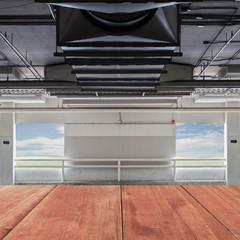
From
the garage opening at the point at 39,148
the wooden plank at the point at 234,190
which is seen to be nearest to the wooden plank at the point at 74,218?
the wooden plank at the point at 234,190

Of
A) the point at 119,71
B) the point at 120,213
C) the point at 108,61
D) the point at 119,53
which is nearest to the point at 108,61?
the point at 108,61

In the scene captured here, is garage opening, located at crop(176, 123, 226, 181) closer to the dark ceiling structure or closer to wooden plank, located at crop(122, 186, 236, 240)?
the dark ceiling structure

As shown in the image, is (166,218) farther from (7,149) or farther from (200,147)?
(7,149)

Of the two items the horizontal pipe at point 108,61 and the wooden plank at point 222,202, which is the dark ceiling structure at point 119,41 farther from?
the wooden plank at point 222,202

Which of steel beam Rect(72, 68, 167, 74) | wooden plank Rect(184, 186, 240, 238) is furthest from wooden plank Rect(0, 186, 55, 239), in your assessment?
steel beam Rect(72, 68, 167, 74)

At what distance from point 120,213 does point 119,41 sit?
1.06 meters

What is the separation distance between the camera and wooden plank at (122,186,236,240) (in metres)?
0.64

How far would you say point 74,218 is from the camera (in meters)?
0.76

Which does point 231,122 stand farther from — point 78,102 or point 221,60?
point 78,102

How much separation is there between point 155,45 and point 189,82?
3.83 m

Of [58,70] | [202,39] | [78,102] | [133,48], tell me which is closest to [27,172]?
[78,102]

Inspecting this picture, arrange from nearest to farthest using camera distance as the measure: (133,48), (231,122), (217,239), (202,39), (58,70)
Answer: (217,239) → (133,48) → (202,39) → (58,70) → (231,122)

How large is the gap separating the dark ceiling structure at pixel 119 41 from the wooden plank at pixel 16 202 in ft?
2.39

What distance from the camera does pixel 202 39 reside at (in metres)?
4.82
